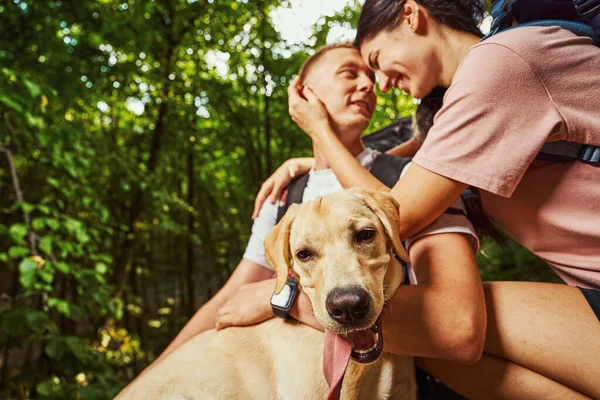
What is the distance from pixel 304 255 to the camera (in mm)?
1913

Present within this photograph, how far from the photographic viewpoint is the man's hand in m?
2.26

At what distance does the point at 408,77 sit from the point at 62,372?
337cm

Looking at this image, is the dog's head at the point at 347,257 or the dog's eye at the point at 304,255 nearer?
the dog's head at the point at 347,257

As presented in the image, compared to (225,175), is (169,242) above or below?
below

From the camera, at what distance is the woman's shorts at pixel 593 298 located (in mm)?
1782

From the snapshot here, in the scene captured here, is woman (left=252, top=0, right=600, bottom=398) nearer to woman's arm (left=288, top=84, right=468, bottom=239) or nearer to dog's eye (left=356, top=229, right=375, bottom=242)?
woman's arm (left=288, top=84, right=468, bottom=239)

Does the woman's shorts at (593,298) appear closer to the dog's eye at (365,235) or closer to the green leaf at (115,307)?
the dog's eye at (365,235)

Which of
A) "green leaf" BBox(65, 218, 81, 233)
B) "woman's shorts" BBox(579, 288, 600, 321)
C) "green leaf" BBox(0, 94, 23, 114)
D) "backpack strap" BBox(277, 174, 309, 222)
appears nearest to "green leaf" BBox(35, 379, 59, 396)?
"green leaf" BBox(65, 218, 81, 233)

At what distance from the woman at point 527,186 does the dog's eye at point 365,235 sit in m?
0.18

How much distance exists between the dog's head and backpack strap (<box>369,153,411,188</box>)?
24.3 inches

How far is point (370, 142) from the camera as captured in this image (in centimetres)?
397

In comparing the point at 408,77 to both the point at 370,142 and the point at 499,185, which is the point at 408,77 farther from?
the point at 370,142

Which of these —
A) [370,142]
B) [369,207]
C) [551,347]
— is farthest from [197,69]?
[551,347]

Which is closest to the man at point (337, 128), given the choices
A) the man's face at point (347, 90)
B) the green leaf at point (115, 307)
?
the man's face at point (347, 90)
